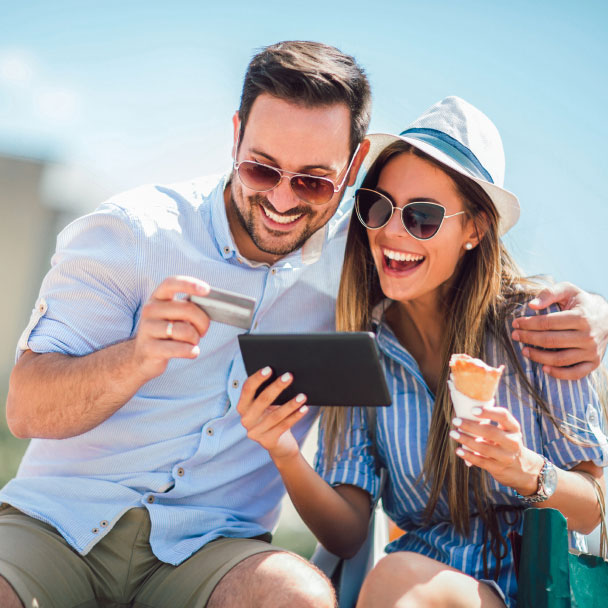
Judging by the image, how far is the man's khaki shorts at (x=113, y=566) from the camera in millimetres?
2455

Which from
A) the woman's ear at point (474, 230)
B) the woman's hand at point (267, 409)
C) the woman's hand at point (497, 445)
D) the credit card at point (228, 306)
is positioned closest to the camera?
the credit card at point (228, 306)

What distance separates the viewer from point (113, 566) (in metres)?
2.68

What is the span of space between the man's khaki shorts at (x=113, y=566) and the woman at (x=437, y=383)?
469mm

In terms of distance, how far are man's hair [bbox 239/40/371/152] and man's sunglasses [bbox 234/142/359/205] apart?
0.30 m

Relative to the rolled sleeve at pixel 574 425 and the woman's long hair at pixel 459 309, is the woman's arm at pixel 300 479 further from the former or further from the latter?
the rolled sleeve at pixel 574 425

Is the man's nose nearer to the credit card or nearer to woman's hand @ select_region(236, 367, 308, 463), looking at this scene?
woman's hand @ select_region(236, 367, 308, 463)

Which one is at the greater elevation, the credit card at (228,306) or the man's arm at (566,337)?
the credit card at (228,306)

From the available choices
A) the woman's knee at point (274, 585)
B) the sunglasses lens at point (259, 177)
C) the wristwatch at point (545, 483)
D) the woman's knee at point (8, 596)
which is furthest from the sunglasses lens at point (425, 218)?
the woman's knee at point (8, 596)

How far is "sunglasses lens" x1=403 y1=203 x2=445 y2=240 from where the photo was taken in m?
2.89

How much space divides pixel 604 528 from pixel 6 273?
1020 cm

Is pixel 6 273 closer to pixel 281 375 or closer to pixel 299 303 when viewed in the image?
pixel 299 303

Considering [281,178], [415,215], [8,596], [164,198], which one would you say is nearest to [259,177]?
[281,178]

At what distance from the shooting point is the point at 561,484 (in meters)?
2.54

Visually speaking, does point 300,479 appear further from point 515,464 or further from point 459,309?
point 459,309
